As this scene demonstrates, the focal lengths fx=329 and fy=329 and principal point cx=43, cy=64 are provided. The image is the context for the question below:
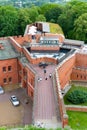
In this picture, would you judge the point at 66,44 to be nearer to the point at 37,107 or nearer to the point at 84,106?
the point at 84,106

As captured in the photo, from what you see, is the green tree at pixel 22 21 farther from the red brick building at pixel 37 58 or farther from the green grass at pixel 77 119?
the green grass at pixel 77 119

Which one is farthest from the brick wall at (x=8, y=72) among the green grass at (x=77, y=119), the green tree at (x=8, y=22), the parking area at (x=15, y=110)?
the green tree at (x=8, y=22)

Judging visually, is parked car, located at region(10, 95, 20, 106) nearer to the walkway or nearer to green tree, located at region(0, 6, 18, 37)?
the walkway

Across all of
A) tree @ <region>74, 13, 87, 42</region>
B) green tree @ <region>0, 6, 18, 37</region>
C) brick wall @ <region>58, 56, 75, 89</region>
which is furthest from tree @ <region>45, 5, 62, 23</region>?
brick wall @ <region>58, 56, 75, 89</region>

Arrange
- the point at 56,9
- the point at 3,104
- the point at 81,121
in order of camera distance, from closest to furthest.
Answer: the point at 81,121, the point at 3,104, the point at 56,9

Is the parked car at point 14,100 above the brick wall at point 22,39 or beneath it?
beneath

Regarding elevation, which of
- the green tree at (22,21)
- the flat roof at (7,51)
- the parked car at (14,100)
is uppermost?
the flat roof at (7,51)

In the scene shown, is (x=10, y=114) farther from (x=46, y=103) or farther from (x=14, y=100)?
(x=46, y=103)

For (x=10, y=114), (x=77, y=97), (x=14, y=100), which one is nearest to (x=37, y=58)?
(x=14, y=100)

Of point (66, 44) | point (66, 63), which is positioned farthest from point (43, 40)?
point (66, 63)
